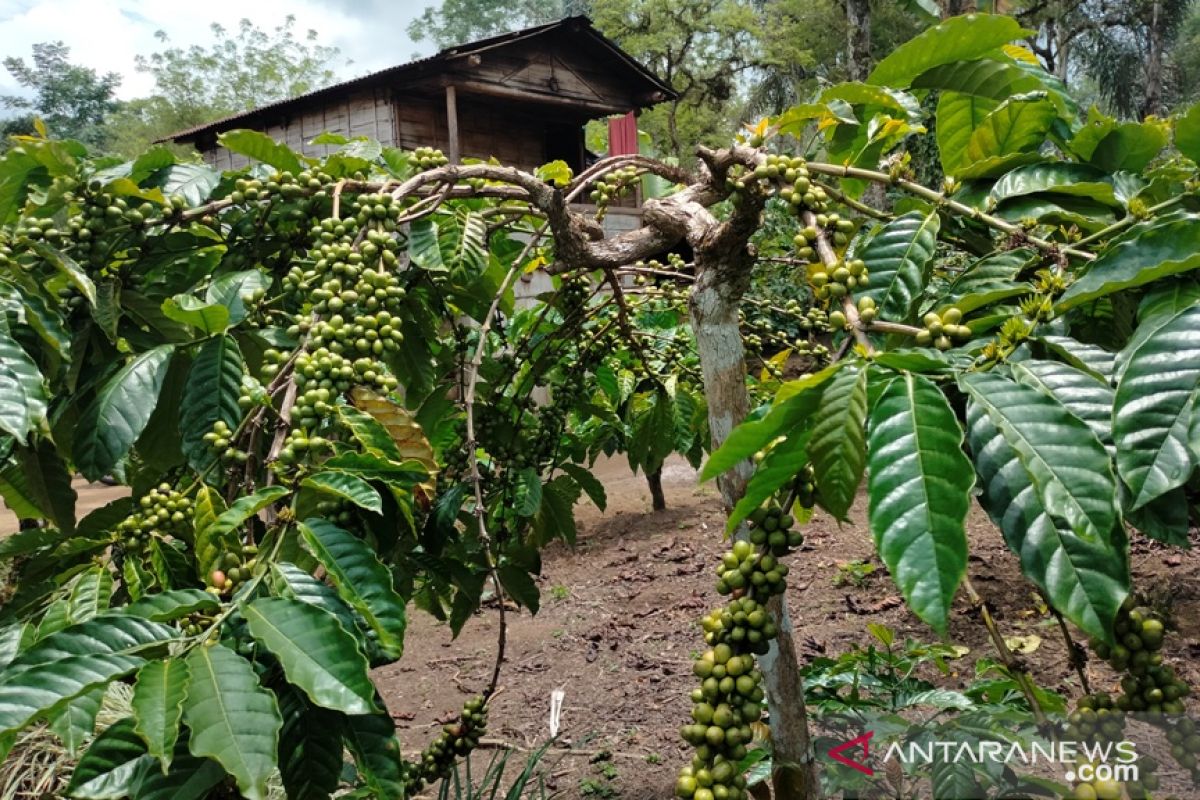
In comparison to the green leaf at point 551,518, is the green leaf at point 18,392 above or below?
above

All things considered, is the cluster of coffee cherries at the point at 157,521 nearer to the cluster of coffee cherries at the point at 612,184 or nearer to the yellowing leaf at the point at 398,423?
the yellowing leaf at the point at 398,423

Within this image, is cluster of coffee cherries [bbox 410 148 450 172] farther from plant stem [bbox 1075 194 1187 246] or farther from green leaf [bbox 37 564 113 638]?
plant stem [bbox 1075 194 1187 246]

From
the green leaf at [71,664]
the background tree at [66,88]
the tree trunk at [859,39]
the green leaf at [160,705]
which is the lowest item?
the green leaf at [160,705]

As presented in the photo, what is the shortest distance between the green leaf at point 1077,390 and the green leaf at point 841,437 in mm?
145

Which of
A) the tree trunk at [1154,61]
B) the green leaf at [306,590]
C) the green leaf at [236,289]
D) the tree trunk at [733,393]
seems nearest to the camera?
the green leaf at [306,590]

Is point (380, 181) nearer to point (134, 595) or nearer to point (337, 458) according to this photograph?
point (337, 458)

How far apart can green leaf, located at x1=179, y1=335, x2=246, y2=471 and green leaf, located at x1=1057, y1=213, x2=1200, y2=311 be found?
1025 millimetres

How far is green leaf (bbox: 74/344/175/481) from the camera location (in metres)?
1.10

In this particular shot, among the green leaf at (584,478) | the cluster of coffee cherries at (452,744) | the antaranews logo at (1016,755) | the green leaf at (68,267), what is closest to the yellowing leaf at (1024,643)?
the antaranews logo at (1016,755)

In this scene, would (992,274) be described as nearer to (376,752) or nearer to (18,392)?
(376,752)

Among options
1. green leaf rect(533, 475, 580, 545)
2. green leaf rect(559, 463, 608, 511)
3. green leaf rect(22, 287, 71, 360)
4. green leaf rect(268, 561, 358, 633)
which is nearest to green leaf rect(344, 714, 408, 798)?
green leaf rect(268, 561, 358, 633)

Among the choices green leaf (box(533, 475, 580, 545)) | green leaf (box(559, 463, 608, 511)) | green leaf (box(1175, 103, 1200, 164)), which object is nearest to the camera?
green leaf (box(1175, 103, 1200, 164))

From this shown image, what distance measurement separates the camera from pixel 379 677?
3.83 meters

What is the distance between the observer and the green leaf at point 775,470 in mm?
744
